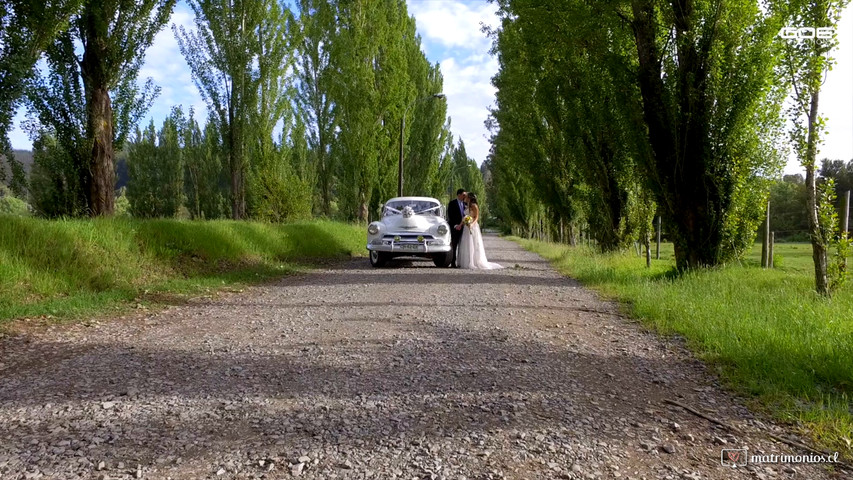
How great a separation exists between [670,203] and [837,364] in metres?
6.18

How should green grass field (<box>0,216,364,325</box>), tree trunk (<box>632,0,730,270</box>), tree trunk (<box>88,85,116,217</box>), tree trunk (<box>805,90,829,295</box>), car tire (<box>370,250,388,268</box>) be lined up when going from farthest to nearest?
car tire (<box>370,250,388,268</box>)
tree trunk (<box>88,85,116,217</box>)
tree trunk (<box>632,0,730,270</box>)
tree trunk (<box>805,90,829,295</box>)
green grass field (<box>0,216,364,325</box>)

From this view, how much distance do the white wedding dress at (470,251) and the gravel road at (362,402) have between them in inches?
278

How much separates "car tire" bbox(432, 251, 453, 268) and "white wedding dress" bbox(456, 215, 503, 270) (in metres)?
0.29

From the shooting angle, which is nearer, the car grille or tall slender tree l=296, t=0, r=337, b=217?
the car grille

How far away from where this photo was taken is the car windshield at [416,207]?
1305 cm

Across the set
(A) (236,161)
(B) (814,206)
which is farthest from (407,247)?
(B) (814,206)

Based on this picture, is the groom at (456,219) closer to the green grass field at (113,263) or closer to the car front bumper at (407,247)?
the car front bumper at (407,247)

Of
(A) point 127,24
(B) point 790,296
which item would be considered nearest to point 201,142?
(A) point 127,24

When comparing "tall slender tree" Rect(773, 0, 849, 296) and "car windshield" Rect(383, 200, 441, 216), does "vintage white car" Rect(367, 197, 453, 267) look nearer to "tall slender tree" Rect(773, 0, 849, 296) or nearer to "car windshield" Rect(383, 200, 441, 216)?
"car windshield" Rect(383, 200, 441, 216)

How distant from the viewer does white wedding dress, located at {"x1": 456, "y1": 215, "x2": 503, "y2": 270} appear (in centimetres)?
1282

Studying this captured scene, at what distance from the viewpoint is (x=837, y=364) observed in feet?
12.1

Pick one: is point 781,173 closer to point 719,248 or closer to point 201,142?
point 719,248

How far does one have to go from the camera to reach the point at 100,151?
9688mm

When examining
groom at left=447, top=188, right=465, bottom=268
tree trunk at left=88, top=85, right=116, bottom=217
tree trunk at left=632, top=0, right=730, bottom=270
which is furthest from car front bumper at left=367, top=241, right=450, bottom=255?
tree trunk at left=88, top=85, right=116, bottom=217
